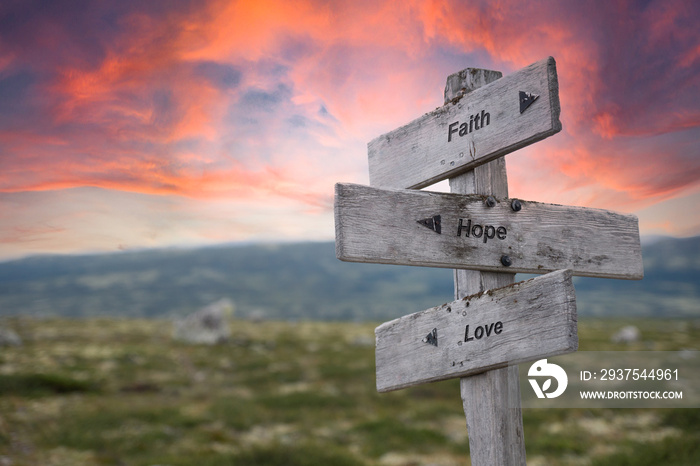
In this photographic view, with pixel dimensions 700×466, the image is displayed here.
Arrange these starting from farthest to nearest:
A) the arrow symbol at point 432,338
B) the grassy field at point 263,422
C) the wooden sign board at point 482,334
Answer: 1. the grassy field at point 263,422
2. the arrow symbol at point 432,338
3. the wooden sign board at point 482,334

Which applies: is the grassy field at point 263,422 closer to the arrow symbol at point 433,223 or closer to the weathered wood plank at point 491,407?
the weathered wood plank at point 491,407

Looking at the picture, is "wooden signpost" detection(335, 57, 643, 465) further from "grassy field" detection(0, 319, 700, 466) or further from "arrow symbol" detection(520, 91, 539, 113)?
"grassy field" detection(0, 319, 700, 466)

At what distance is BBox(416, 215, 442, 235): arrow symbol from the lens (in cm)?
299

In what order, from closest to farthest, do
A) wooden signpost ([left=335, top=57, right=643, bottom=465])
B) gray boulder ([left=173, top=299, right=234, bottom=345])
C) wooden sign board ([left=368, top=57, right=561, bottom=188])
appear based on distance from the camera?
wooden signpost ([left=335, top=57, right=643, bottom=465]), wooden sign board ([left=368, top=57, right=561, bottom=188]), gray boulder ([left=173, top=299, right=234, bottom=345])

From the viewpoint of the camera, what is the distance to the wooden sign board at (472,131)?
9.69 feet

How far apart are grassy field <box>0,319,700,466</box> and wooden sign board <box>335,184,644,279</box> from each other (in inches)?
278

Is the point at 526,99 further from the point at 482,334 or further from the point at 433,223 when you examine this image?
the point at 482,334

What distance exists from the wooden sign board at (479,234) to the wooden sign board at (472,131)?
394 mm

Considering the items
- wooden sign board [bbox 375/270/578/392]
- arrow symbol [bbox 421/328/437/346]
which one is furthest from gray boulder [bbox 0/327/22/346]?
arrow symbol [bbox 421/328/437/346]

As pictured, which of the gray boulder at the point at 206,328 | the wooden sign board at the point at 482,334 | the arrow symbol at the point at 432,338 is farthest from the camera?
the gray boulder at the point at 206,328

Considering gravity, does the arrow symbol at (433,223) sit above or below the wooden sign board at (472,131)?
below

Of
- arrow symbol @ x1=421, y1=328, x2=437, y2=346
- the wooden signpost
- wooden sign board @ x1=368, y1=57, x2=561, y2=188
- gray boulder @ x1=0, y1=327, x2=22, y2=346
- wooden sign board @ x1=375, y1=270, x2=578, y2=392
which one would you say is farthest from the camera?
gray boulder @ x1=0, y1=327, x2=22, y2=346

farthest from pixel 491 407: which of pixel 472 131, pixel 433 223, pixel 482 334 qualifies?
pixel 472 131

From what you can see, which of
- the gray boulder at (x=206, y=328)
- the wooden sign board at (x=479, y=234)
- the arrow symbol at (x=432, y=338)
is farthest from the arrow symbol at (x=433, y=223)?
the gray boulder at (x=206, y=328)
